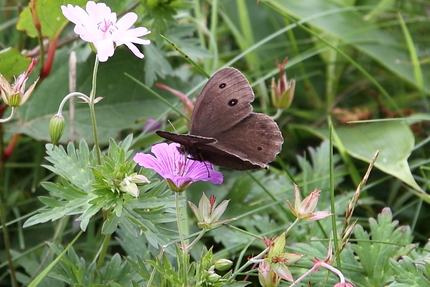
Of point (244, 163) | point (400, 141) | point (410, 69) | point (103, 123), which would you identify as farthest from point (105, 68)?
point (410, 69)

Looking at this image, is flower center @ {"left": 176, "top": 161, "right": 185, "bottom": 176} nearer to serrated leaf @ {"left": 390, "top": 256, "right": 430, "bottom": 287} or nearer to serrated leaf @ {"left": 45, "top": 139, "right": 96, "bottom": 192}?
serrated leaf @ {"left": 45, "top": 139, "right": 96, "bottom": 192}

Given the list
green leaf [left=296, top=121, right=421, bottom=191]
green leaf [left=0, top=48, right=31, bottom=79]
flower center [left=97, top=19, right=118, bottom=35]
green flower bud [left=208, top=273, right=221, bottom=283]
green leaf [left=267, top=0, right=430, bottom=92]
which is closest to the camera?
green flower bud [left=208, top=273, right=221, bottom=283]

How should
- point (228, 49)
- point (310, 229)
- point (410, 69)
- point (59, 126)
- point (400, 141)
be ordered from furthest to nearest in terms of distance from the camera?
point (228, 49) → point (410, 69) → point (400, 141) → point (310, 229) → point (59, 126)

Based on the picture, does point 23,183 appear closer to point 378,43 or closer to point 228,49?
point 228,49

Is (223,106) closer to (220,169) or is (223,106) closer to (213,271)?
(213,271)

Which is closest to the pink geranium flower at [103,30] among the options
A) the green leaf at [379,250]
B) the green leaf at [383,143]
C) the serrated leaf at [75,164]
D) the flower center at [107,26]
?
the flower center at [107,26]

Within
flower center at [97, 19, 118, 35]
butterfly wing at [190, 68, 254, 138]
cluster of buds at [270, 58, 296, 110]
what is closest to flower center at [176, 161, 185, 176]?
butterfly wing at [190, 68, 254, 138]
